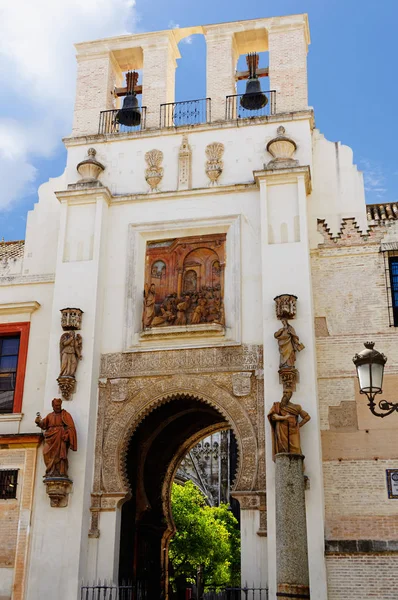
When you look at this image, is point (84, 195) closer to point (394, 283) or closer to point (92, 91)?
point (92, 91)

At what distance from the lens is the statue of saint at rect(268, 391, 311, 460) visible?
13.6m

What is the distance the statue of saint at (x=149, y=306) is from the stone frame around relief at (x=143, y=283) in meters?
0.16

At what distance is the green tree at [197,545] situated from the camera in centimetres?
2973

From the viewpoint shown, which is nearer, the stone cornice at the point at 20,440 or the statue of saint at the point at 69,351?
the stone cornice at the point at 20,440

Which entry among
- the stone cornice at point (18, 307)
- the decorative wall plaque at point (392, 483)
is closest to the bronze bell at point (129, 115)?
the stone cornice at point (18, 307)

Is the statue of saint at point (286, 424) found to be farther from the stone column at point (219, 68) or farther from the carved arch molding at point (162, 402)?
the stone column at point (219, 68)

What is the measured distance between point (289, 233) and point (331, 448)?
4532mm

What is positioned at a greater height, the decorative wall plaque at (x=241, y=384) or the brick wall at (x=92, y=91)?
the brick wall at (x=92, y=91)

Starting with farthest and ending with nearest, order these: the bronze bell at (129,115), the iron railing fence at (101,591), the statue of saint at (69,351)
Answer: the bronze bell at (129,115) → the statue of saint at (69,351) → the iron railing fence at (101,591)

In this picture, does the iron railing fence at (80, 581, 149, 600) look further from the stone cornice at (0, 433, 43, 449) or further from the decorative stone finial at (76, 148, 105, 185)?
the decorative stone finial at (76, 148, 105, 185)

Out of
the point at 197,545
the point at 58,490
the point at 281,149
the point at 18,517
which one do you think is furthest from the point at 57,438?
the point at 197,545

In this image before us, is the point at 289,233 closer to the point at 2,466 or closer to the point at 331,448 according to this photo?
the point at 331,448

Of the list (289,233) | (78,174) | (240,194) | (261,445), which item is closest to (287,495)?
(261,445)

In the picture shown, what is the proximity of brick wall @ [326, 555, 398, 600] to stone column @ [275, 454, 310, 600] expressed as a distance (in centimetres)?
497
